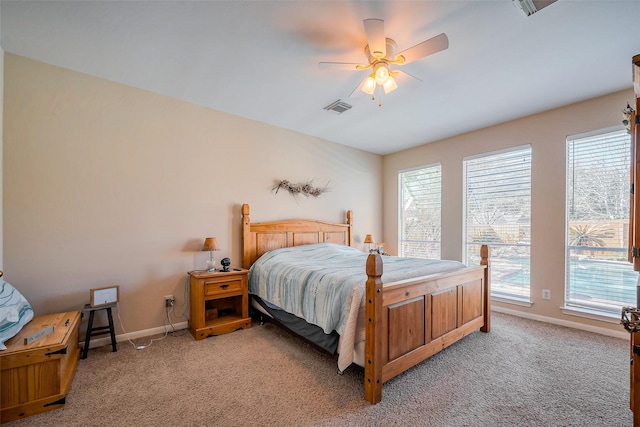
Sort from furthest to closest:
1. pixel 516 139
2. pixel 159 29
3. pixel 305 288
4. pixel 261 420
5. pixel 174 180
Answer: pixel 516 139 < pixel 174 180 < pixel 305 288 < pixel 159 29 < pixel 261 420

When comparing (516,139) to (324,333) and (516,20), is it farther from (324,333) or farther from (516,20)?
(324,333)

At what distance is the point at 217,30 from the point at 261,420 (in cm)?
268

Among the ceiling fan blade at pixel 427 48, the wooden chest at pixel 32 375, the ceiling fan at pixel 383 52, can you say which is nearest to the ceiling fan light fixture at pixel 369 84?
the ceiling fan at pixel 383 52

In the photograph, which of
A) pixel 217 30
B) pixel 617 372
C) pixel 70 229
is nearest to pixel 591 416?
pixel 617 372

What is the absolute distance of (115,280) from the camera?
110 inches

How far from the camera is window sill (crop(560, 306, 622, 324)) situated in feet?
9.68

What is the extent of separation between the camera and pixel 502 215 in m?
3.87

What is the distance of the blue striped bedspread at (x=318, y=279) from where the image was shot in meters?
2.13

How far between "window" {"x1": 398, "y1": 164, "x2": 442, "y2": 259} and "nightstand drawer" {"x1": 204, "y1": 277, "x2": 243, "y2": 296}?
3210 millimetres

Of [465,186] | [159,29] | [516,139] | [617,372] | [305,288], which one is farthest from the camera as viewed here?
[465,186]

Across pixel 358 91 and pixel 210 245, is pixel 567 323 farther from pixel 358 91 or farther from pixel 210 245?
pixel 210 245

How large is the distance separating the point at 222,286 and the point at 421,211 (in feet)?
11.6

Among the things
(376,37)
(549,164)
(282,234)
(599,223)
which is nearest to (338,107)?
(376,37)

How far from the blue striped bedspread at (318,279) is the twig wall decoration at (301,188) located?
35.5 inches
